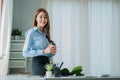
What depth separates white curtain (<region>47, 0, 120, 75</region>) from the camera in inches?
205

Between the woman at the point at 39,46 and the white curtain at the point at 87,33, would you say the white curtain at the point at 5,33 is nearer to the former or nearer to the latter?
the white curtain at the point at 87,33

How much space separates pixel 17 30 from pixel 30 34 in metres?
3.41

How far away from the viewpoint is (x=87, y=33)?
535 cm

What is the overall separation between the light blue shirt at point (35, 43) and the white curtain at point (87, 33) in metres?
3.53

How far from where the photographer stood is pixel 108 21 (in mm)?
5441

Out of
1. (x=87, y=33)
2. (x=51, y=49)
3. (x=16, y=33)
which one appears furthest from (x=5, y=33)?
(x=51, y=49)

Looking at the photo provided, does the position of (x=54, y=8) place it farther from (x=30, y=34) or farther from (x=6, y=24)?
(x=30, y=34)

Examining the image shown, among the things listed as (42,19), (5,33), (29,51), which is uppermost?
(5,33)

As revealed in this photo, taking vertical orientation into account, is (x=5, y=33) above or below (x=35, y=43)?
above

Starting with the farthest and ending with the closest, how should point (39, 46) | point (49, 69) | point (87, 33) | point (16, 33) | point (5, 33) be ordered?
point (87, 33)
point (16, 33)
point (5, 33)
point (39, 46)
point (49, 69)

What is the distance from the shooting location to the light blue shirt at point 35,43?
1525 mm

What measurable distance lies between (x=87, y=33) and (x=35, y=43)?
3858 mm

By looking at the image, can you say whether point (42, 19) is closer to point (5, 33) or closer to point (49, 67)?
point (49, 67)

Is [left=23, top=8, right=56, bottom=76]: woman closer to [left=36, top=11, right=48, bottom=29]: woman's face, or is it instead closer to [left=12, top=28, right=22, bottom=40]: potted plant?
[left=36, top=11, right=48, bottom=29]: woman's face
